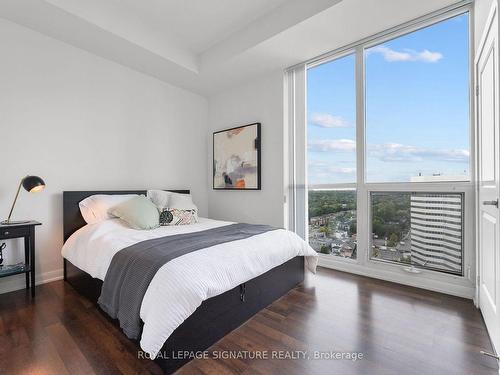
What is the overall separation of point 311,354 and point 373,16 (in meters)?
2.95

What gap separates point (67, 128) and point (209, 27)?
204 centimetres

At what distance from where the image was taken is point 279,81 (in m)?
3.50

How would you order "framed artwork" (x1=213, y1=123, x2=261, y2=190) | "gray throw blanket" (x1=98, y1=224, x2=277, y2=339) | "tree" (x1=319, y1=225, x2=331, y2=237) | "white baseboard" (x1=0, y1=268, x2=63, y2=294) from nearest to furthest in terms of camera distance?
1. "gray throw blanket" (x1=98, y1=224, x2=277, y2=339)
2. "white baseboard" (x1=0, y1=268, x2=63, y2=294)
3. "tree" (x1=319, y1=225, x2=331, y2=237)
4. "framed artwork" (x1=213, y1=123, x2=261, y2=190)

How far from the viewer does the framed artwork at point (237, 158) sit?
3721mm

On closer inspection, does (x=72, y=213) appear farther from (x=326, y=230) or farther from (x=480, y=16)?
(x=480, y=16)

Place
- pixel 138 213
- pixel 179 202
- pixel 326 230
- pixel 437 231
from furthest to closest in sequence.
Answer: pixel 326 230
pixel 179 202
pixel 138 213
pixel 437 231

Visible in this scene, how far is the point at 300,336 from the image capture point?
174cm

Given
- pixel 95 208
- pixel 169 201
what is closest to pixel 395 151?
pixel 169 201

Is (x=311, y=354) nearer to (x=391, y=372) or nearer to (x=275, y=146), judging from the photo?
(x=391, y=372)

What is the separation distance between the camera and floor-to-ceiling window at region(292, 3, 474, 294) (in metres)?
2.41

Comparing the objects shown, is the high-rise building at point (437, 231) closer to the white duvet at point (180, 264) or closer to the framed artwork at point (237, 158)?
the white duvet at point (180, 264)

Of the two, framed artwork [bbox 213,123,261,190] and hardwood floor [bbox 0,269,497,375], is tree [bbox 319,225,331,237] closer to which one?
hardwood floor [bbox 0,269,497,375]

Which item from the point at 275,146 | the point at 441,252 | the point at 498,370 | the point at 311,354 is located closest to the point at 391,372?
the point at 311,354

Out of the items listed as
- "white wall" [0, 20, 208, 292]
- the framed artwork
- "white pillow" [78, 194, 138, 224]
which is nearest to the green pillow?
"white pillow" [78, 194, 138, 224]
